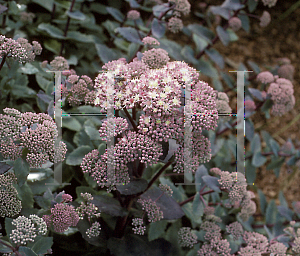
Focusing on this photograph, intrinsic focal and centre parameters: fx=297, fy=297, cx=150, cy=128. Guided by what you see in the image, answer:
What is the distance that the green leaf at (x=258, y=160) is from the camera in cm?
152

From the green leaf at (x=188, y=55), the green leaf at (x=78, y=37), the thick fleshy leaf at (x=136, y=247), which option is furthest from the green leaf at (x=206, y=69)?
the thick fleshy leaf at (x=136, y=247)

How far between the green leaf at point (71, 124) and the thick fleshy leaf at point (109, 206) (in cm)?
41

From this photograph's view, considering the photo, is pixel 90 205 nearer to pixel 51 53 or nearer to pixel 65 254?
pixel 65 254

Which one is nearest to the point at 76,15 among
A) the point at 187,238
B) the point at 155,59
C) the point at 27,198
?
the point at 155,59

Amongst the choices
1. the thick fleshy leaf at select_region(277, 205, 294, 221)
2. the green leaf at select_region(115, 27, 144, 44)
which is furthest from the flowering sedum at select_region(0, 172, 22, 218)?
the thick fleshy leaf at select_region(277, 205, 294, 221)

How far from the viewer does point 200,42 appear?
5.48ft

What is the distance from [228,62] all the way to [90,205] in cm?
172

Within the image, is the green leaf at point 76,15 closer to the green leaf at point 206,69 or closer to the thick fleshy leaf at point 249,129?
the green leaf at point 206,69

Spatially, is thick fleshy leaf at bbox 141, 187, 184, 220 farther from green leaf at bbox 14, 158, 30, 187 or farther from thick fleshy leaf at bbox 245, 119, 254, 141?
thick fleshy leaf at bbox 245, 119, 254, 141

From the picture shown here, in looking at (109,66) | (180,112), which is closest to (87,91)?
(109,66)

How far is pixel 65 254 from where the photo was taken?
1108 mm

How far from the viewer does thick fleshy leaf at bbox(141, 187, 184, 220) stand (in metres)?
0.94

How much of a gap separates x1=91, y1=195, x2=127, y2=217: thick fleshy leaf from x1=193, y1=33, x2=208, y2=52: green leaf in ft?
3.39

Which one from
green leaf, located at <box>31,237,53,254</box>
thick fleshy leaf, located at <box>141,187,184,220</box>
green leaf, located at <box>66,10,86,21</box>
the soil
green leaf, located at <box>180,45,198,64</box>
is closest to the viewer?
green leaf, located at <box>31,237,53,254</box>
